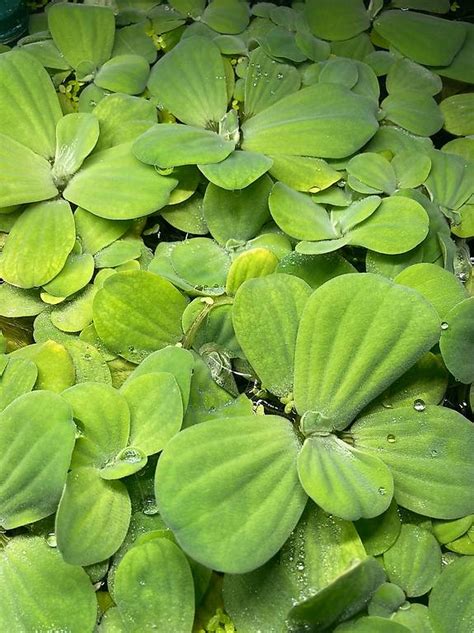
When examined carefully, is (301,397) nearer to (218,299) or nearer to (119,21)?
(218,299)

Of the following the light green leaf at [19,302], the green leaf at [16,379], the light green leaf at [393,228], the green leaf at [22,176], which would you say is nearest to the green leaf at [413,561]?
the light green leaf at [393,228]

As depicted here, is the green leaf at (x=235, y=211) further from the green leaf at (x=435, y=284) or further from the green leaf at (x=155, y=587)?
the green leaf at (x=155, y=587)

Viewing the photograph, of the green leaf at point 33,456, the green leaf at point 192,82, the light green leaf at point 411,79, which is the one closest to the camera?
the green leaf at point 33,456

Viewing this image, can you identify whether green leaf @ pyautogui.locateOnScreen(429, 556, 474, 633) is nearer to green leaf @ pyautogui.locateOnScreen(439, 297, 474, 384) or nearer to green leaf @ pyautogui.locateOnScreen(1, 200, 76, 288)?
green leaf @ pyautogui.locateOnScreen(439, 297, 474, 384)

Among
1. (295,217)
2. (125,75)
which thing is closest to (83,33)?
(125,75)

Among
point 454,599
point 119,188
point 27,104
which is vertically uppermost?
point 27,104

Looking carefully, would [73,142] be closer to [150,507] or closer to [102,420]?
[102,420]
